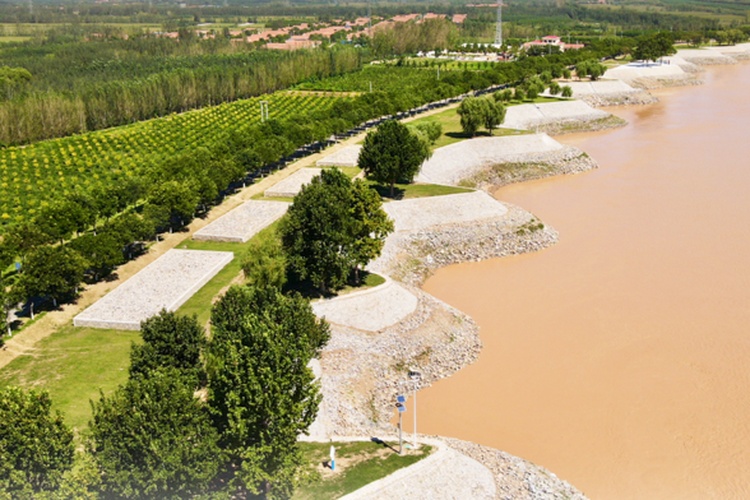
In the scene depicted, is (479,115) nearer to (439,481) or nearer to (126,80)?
(439,481)

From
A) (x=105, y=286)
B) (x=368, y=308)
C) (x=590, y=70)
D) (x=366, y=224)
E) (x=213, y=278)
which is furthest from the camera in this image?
(x=590, y=70)

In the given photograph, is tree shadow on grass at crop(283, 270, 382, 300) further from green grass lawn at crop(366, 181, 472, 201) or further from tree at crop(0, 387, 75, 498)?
tree at crop(0, 387, 75, 498)

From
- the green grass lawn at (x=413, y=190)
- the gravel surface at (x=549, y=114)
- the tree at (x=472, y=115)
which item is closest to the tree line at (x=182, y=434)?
the green grass lawn at (x=413, y=190)

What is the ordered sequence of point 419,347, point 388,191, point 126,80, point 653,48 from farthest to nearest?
1. point 653,48
2. point 126,80
3. point 388,191
4. point 419,347

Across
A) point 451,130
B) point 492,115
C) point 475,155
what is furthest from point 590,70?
point 475,155

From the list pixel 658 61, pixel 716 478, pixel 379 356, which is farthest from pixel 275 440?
pixel 658 61

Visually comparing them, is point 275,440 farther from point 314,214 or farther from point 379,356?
point 314,214

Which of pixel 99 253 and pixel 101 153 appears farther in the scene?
pixel 101 153
